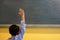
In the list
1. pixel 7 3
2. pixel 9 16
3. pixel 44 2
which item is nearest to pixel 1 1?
pixel 7 3

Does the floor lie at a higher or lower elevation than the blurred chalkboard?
lower

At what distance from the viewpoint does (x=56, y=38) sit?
285 cm

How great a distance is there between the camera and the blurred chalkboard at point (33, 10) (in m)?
2.78

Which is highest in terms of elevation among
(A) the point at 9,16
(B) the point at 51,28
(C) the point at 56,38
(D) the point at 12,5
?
(D) the point at 12,5

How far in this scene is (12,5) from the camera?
9.15ft

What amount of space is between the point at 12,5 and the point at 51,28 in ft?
2.51

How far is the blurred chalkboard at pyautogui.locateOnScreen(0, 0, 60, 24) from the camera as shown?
278 cm

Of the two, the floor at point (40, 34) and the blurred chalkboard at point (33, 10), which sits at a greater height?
the blurred chalkboard at point (33, 10)

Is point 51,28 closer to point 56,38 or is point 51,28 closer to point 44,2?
point 56,38

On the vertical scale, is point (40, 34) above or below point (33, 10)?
below

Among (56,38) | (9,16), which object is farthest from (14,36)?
(56,38)

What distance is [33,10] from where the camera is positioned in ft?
9.14

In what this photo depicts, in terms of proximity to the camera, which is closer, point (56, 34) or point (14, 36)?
point (14, 36)

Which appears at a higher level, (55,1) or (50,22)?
(55,1)
